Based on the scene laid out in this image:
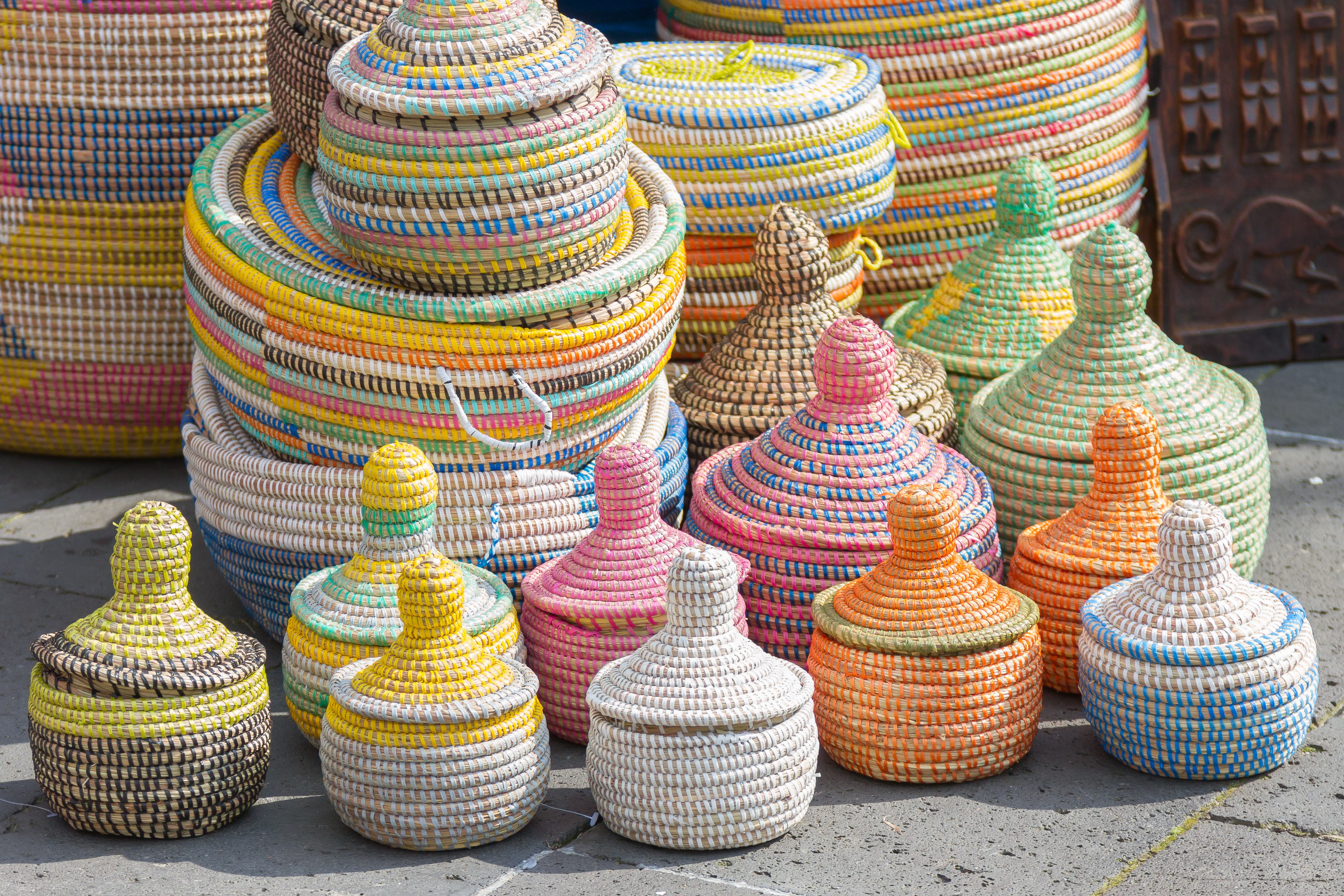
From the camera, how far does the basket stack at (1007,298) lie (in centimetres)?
456

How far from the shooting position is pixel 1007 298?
15.0ft

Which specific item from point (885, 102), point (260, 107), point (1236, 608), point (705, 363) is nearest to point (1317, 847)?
point (1236, 608)

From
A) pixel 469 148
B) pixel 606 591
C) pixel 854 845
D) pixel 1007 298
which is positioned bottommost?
pixel 854 845

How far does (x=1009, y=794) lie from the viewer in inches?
143

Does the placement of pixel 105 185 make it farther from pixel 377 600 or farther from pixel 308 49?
pixel 377 600

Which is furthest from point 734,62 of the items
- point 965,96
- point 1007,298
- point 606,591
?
point 606,591

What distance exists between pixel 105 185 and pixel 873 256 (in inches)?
73.5

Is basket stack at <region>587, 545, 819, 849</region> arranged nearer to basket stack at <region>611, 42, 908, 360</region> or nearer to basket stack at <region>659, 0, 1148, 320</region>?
basket stack at <region>611, 42, 908, 360</region>

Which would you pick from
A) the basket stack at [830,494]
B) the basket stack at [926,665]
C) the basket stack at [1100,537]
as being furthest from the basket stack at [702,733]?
the basket stack at [1100,537]

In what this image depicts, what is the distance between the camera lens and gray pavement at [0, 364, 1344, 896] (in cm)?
334

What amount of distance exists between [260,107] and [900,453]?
1.87 meters

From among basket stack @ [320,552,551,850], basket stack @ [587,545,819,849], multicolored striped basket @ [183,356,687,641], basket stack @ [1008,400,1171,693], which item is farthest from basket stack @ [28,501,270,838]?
basket stack @ [1008,400,1171,693]

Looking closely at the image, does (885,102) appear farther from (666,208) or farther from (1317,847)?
(1317,847)

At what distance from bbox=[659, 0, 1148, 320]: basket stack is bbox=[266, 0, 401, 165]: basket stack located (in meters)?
1.29
